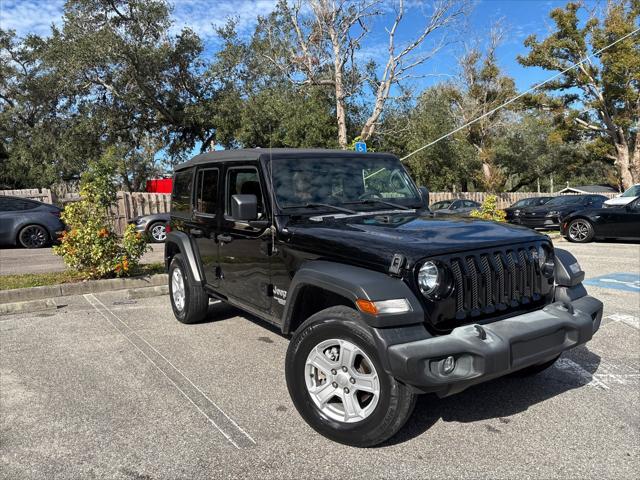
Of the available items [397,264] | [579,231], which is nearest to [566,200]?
[579,231]

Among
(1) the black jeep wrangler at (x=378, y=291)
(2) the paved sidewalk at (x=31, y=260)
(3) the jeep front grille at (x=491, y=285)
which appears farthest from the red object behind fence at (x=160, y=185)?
(3) the jeep front grille at (x=491, y=285)

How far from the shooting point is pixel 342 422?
3.10 metres

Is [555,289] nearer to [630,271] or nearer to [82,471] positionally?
[82,471]

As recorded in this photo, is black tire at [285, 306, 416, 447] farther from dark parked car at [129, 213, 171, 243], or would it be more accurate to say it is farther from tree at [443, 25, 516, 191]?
tree at [443, 25, 516, 191]

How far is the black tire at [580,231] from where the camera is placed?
46.8 ft

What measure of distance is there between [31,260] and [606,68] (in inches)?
1310

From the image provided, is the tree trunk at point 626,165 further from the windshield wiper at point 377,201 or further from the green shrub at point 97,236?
the windshield wiper at point 377,201

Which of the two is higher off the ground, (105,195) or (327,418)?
(105,195)

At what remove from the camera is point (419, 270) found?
2957mm

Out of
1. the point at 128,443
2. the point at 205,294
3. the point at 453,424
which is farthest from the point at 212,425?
the point at 205,294

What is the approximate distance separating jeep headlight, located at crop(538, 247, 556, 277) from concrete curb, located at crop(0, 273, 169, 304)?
5807 mm

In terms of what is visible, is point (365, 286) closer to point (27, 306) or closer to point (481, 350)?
point (481, 350)

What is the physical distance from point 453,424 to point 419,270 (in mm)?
1184

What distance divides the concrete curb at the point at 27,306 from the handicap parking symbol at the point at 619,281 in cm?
793
